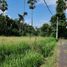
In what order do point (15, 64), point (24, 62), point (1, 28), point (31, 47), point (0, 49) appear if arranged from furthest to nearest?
1. point (1, 28)
2. point (31, 47)
3. point (0, 49)
4. point (24, 62)
5. point (15, 64)

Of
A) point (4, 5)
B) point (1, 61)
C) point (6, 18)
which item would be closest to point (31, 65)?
point (1, 61)

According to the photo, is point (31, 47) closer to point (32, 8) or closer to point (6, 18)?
point (6, 18)

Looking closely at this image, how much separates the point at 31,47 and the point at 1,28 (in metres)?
55.4

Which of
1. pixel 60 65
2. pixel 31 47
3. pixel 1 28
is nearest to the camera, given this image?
pixel 60 65

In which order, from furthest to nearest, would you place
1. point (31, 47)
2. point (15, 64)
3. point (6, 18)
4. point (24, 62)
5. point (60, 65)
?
point (6, 18)
point (31, 47)
point (60, 65)
point (24, 62)
point (15, 64)

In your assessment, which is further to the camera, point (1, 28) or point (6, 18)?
point (6, 18)

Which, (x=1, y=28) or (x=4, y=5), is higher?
(x=4, y=5)

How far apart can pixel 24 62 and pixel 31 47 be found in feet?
22.6

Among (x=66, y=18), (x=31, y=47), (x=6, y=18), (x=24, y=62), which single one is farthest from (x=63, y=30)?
(x=24, y=62)

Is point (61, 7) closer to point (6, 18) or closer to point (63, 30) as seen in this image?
point (63, 30)

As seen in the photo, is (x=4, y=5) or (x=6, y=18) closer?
(x=6, y=18)

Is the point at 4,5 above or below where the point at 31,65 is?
above

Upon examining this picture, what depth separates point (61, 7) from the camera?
88188mm

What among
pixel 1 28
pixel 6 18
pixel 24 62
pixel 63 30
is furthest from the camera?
pixel 6 18
